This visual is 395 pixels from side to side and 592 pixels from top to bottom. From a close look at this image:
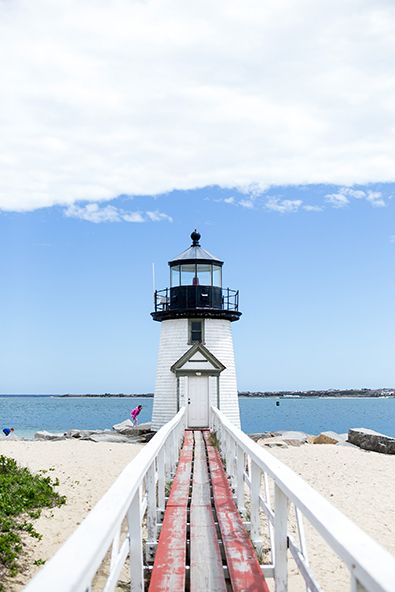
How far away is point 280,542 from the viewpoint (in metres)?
4.11

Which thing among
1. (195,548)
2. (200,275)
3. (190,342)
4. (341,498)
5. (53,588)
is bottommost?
(341,498)

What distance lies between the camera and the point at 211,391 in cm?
2231

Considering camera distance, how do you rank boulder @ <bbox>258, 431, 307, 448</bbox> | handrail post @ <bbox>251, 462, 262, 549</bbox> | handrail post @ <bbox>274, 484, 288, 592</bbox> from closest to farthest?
handrail post @ <bbox>274, 484, 288, 592</bbox>, handrail post @ <bbox>251, 462, 262, 549</bbox>, boulder @ <bbox>258, 431, 307, 448</bbox>

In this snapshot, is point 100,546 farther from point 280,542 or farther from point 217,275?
point 217,275

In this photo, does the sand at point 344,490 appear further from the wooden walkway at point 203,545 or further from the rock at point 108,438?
the rock at point 108,438

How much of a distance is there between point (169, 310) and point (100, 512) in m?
20.3

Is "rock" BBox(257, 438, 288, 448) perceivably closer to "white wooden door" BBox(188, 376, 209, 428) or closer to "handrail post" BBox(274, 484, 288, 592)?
"white wooden door" BBox(188, 376, 209, 428)

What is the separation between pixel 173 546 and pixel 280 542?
5.66ft

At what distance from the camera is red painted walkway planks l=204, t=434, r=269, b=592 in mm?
4508

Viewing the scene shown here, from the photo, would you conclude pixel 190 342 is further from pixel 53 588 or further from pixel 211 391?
pixel 53 588

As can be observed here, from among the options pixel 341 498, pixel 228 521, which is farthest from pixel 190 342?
A: pixel 228 521

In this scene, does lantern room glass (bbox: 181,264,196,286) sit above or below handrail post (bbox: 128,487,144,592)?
above

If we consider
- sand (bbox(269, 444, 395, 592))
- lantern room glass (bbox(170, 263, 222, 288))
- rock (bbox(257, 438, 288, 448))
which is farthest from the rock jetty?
lantern room glass (bbox(170, 263, 222, 288))

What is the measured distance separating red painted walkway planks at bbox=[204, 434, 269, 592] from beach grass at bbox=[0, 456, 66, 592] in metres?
2.78
